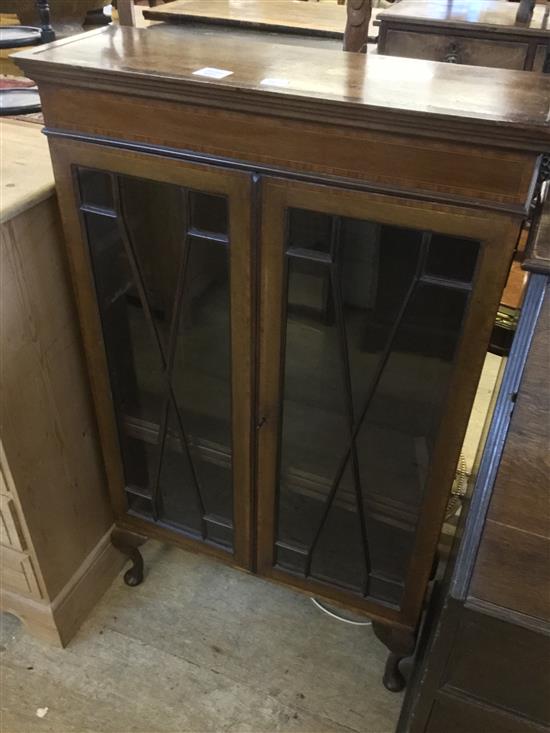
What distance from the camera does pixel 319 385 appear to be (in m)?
0.98

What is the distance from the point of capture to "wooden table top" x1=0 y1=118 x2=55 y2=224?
3.12ft

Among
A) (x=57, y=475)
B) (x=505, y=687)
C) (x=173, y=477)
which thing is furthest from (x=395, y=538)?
(x=57, y=475)

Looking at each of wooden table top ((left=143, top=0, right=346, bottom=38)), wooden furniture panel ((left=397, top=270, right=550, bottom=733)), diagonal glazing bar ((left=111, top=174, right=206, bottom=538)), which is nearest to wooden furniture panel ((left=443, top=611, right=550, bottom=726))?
wooden furniture panel ((left=397, top=270, right=550, bottom=733))

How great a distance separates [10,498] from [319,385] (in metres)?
0.58

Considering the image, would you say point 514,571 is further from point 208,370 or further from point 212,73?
point 212,73

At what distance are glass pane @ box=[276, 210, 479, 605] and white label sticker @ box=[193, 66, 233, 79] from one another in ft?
0.61

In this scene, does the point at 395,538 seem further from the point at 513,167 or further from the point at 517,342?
the point at 513,167

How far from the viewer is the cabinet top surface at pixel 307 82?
69 cm

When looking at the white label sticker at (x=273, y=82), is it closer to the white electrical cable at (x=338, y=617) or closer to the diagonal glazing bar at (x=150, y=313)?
the diagonal glazing bar at (x=150, y=313)

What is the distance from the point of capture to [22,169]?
3.37ft

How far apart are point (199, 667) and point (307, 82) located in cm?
112

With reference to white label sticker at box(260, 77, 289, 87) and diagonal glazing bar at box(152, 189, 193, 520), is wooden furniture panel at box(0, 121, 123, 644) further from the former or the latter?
white label sticker at box(260, 77, 289, 87)

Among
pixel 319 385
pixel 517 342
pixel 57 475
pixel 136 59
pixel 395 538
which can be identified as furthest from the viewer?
pixel 57 475

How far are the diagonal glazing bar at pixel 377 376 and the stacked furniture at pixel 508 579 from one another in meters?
0.14
